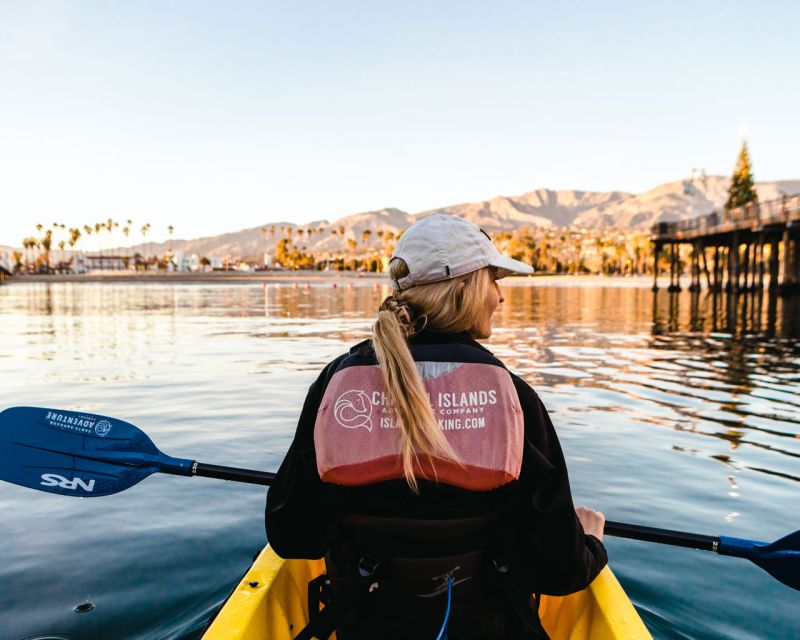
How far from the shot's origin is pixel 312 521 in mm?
2627

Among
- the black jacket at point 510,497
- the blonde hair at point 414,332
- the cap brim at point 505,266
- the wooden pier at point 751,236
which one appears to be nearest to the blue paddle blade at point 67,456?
the black jacket at point 510,497

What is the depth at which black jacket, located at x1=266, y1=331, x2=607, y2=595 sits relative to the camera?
2342 mm

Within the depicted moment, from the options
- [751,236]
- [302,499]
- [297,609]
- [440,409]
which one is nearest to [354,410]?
[440,409]

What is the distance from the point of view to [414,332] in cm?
247

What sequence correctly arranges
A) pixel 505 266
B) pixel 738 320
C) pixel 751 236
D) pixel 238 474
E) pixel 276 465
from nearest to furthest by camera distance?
pixel 505 266
pixel 238 474
pixel 276 465
pixel 738 320
pixel 751 236

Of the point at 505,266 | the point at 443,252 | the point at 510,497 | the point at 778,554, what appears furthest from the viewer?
the point at 778,554

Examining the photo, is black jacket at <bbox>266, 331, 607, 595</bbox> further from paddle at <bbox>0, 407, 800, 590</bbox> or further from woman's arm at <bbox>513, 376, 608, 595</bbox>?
paddle at <bbox>0, 407, 800, 590</bbox>

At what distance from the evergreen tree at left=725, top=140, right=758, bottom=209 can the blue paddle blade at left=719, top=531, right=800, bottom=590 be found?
314 feet

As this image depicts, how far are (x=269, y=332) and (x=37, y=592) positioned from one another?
758 inches

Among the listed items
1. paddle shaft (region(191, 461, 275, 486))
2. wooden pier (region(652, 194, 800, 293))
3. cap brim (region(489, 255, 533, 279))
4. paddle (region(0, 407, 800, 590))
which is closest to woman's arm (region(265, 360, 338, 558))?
cap brim (region(489, 255, 533, 279))

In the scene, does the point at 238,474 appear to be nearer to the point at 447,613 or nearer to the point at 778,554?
the point at 447,613

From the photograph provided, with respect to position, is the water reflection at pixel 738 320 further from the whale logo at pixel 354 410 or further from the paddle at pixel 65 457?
the whale logo at pixel 354 410

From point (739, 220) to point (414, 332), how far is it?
4599 cm

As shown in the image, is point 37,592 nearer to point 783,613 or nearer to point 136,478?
point 136,478
